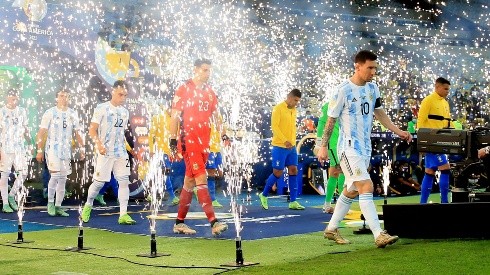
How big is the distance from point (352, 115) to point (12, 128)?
766 centimetres

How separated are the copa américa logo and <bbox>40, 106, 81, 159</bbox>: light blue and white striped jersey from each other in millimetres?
2683

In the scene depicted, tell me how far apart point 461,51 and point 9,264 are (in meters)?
25.6

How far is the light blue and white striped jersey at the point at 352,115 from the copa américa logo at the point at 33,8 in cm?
845

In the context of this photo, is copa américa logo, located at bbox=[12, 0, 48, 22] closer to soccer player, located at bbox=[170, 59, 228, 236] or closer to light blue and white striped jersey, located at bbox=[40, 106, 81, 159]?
light blue and white striped jersey, located at bbox=[40, 106, 81, 159]

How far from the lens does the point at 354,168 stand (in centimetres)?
827

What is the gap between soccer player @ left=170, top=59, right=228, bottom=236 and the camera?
31.6 ft

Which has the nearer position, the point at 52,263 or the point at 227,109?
the point at 52,263

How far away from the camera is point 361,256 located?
7516mm

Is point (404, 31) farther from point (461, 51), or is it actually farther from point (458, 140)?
point (458, 140)

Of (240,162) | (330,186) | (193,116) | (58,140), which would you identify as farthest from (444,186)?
(240,162)

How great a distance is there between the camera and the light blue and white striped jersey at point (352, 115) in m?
8.37

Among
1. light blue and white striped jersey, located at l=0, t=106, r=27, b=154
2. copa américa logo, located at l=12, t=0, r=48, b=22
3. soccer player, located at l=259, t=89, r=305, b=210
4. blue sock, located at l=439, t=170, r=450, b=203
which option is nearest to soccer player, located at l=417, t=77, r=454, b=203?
blue sock, located at l=439, t=170, r=450, b=203

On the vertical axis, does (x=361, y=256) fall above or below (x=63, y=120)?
below

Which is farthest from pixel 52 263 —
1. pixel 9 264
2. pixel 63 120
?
pixel 63 120
